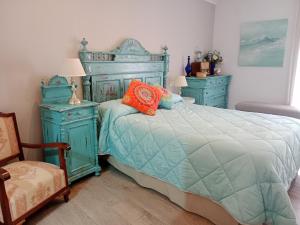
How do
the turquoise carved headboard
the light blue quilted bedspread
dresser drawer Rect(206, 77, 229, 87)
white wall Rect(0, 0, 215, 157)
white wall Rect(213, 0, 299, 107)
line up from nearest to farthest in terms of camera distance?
the light blue quilted bedspread → white wall Rect(0, 0, 215, 157) → the turquoise carved headboard → white wall Rect(213, 0, 299, 107) → dresser drawer Rect(206, 77, 229, 87)

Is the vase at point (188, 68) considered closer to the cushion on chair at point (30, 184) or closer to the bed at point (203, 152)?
the bed at point (203, 152)

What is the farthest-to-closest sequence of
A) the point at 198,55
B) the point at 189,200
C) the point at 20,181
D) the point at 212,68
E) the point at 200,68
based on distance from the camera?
the point at 212,68 < the point at 198,55 < the point at 200,68 < the point at 189,200 < the point at 20,181

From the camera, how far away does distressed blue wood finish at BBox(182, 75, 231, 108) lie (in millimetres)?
4236

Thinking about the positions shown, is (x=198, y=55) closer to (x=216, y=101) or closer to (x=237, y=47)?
(x=237, y=47)

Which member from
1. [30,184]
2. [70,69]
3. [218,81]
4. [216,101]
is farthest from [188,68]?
[30,184]

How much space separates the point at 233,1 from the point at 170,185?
421 centimetres

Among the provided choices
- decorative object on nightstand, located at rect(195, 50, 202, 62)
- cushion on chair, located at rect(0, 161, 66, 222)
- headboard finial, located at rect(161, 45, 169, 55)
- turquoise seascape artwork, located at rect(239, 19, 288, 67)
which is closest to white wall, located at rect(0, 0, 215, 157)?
headboard finial, located at rect(161, 45, 169, 55)

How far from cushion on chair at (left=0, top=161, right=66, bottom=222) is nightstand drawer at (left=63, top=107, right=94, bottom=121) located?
49cm

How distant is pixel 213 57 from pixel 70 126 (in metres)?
3.53

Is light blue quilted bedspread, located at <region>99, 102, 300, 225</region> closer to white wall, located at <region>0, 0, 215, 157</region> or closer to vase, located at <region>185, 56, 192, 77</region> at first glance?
white wall, located at <region>0, 0, 215, 157</region>

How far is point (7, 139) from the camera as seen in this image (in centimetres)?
203

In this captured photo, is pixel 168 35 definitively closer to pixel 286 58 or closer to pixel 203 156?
pixel 286 58

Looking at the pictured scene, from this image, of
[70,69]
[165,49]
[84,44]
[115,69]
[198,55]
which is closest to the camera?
[70,69]

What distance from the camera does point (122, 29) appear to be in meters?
3.15
